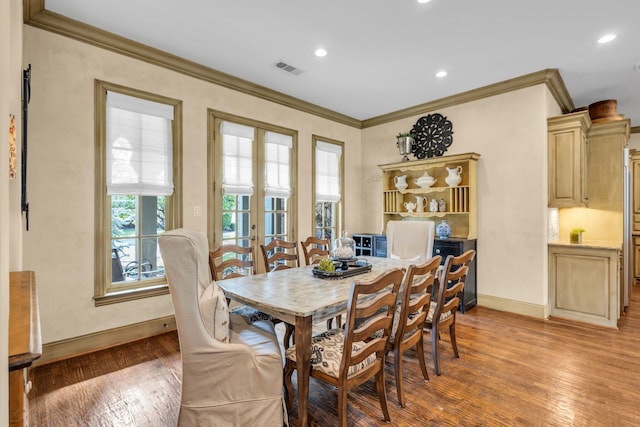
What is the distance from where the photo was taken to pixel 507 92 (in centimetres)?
399

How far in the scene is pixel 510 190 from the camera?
4000 millimetres

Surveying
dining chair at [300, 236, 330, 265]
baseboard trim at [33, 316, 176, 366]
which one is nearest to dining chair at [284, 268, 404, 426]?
dining chair at [300, 236, 330, 265]

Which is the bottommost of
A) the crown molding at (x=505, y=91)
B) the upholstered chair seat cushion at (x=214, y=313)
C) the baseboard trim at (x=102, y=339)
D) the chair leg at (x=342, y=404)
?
the baseboard trim at (x=102, y=339)

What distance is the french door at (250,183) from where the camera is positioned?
376 centimetres

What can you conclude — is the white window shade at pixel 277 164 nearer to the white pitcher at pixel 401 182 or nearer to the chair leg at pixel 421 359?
the white pitcher at pixel 401 182

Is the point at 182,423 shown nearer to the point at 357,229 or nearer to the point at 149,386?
the point at 149,386

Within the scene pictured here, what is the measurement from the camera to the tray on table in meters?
2.48

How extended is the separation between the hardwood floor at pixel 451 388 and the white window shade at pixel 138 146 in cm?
152

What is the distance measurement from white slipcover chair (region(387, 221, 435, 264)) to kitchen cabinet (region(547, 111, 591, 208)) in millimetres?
1713

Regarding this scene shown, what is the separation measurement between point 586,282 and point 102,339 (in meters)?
5.04

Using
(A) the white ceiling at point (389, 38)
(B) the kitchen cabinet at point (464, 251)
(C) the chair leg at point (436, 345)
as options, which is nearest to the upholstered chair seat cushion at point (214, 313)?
(C) the chair leg at point (436, 345)

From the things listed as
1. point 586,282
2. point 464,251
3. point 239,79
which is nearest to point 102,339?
point 239,79

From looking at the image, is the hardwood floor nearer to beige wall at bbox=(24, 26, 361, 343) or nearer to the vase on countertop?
beige wall at bbox=(24, 26, 361, 343)

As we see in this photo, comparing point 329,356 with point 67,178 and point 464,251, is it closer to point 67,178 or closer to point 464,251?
point 67,178
